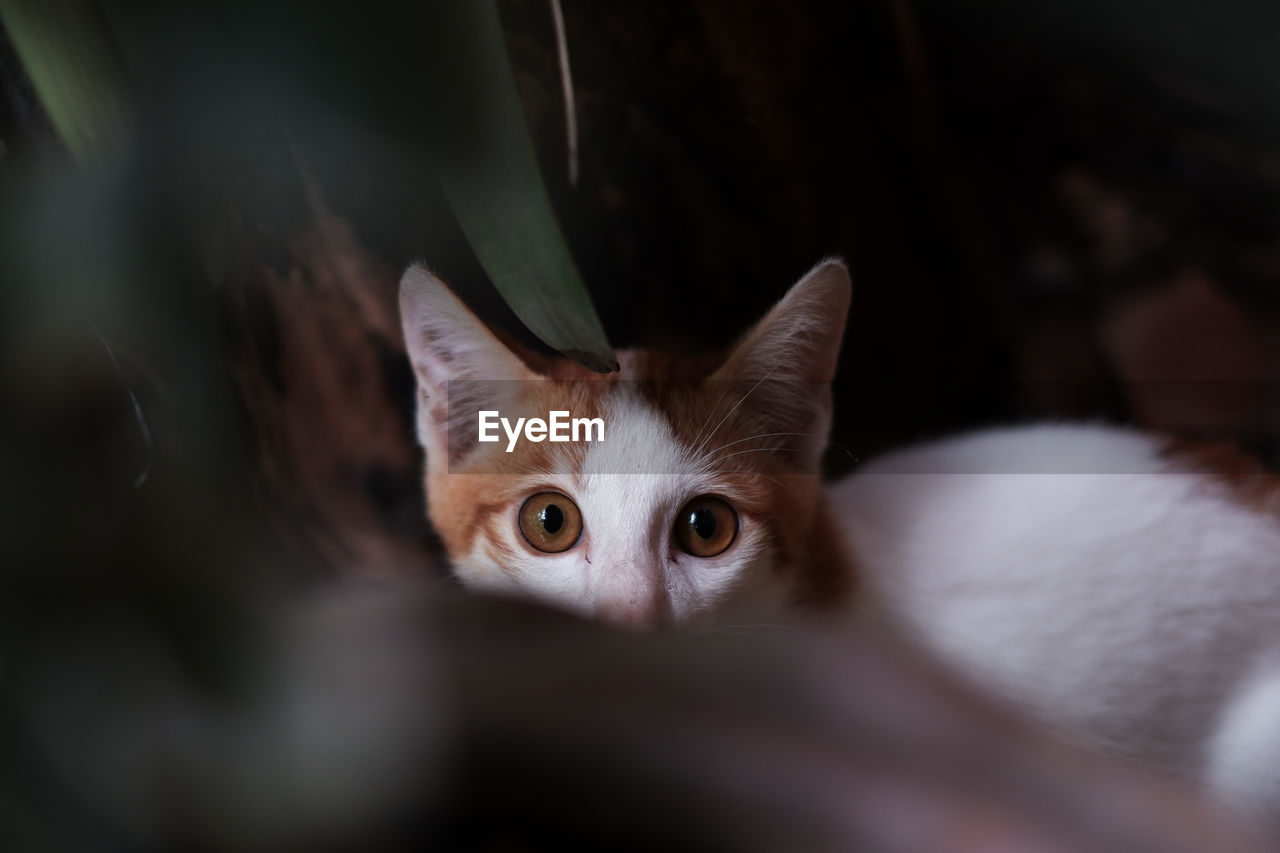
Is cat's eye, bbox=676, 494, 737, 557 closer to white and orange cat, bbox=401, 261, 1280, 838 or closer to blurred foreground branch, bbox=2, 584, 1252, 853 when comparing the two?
white and orange cat, bbox=401, 261, 1280, 838

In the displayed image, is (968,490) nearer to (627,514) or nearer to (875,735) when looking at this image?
(627,514)

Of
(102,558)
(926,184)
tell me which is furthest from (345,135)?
(926,184)

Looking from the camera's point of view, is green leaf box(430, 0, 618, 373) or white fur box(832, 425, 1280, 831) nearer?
green leaf box(430, 0, 618, 373)

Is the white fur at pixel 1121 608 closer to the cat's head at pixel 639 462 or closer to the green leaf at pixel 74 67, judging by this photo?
the cat's head at pixel 639 462

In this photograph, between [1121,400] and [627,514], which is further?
[1121,400]

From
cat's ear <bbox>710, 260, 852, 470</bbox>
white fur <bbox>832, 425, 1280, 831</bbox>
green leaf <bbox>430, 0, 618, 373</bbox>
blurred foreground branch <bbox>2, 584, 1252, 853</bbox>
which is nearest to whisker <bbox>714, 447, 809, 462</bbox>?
cat's ear <bbox>710, 260, 852, 470</bbox>

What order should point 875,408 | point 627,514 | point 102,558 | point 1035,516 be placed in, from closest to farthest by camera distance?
point 102,558 → point 627,514 → point 1035,516 → point 875,408

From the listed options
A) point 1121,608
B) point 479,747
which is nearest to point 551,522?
point 479,747
